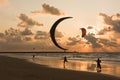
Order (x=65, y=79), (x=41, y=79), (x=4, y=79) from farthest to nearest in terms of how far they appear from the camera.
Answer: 1. (x=65, y=79)
2. (x=41, y=79)
3. (x=4, y=79)

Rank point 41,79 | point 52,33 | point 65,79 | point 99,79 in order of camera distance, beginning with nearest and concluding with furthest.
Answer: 1. point 41,79
2. point 65,79
3. point 99,79
4. point 52,33

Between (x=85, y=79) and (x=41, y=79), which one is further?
(x=85, y=79)

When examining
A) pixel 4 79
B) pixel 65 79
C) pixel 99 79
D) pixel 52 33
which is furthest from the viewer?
pixel 52 33

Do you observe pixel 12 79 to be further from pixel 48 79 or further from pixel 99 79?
pixel 99 79

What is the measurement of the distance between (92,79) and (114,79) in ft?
7.17

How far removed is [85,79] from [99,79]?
1.27 meters

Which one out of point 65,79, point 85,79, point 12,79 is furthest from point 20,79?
point 85,79

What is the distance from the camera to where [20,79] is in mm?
17703

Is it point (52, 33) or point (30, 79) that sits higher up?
point (52, 33)

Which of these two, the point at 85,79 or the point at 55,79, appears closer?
the point at 55,79

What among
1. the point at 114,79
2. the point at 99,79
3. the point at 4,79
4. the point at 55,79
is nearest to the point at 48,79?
the point at 55,79

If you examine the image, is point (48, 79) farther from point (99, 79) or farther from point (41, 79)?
point (99, 79)

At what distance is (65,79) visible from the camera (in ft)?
64.5

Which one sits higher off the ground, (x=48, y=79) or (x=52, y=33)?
(x=52, y=33)
